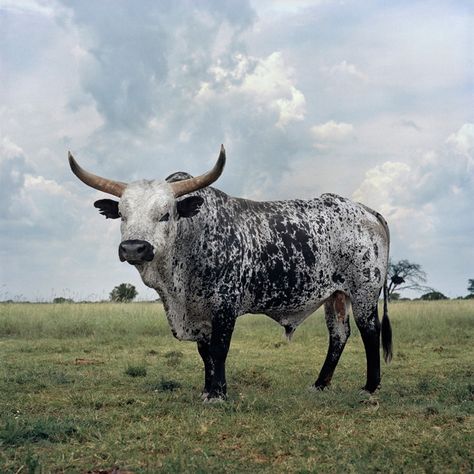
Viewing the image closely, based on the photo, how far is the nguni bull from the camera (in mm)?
7219

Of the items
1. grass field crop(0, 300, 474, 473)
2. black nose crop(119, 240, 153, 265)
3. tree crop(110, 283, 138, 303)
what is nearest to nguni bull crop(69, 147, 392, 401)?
black nose crop(119, 240, 153, 265)

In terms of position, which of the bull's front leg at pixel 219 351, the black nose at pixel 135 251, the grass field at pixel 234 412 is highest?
the black nose at pixel 135 251

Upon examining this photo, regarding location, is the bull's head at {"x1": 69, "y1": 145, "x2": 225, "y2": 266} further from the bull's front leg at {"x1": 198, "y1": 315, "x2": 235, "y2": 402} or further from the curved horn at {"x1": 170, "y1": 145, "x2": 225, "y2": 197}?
the bull's front leg at {"x1": 198, "y1": 315, "x2": 235, "y2": 402}

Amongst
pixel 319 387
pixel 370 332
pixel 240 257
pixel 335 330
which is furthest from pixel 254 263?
pixel 319 387

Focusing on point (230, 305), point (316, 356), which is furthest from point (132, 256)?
point (316, 356)

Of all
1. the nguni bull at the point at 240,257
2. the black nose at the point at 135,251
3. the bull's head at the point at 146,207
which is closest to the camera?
the black nose at the point at 135,251

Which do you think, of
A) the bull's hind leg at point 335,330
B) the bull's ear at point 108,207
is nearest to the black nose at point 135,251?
the bull's ear at point 108,207

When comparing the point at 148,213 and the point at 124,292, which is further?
the point at 124,292

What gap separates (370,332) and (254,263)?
6.40 ft

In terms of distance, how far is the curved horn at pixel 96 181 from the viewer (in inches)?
295

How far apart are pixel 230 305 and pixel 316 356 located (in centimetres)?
586

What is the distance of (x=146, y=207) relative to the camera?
7000 millimetres

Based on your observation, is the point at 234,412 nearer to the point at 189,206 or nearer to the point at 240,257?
the point at 240,257

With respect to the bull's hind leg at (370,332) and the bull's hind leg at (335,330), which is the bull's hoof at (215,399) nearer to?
the bull's hind leg at (335,330)
